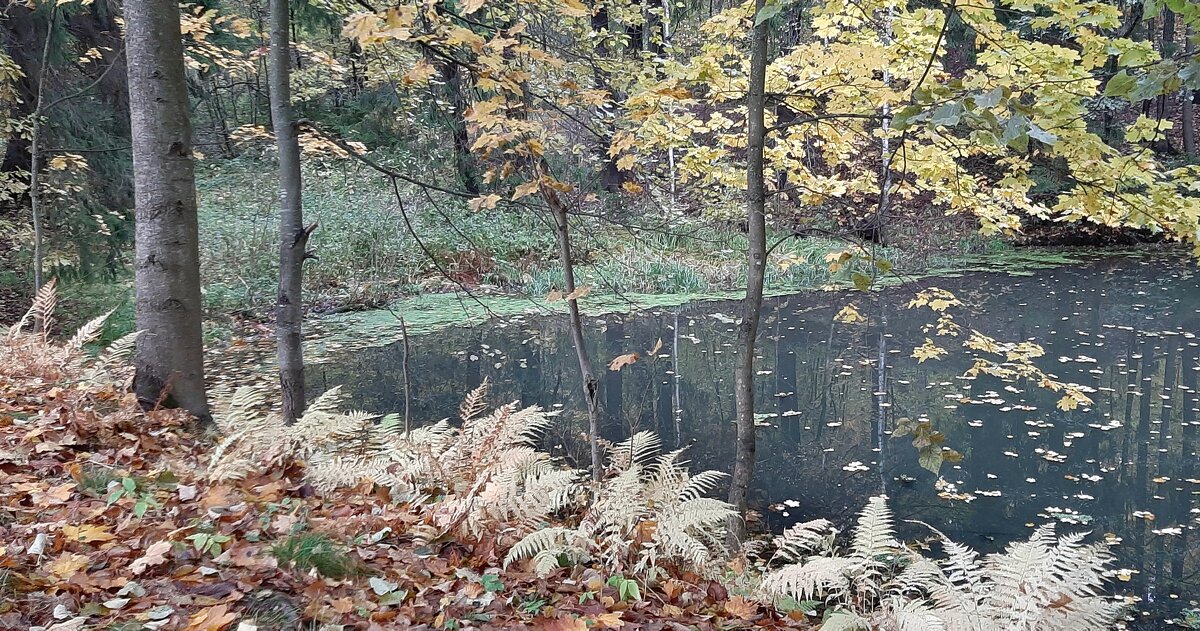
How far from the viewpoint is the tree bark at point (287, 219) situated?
3.88 meters

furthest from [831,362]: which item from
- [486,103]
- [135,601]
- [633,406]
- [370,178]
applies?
[370,178]

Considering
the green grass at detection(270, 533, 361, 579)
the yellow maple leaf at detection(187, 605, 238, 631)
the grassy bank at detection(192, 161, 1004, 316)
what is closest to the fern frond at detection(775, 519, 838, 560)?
the green grass at detection(270, 533, 361, 579)

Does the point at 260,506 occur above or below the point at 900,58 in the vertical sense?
below

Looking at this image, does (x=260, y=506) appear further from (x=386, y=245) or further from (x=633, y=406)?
(x=386, y=245)

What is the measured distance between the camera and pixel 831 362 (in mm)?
8359

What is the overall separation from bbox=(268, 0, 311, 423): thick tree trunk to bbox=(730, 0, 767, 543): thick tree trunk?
2424mm

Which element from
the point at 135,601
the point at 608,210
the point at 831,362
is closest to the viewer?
the point at 135,601

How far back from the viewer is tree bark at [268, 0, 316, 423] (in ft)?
12.7

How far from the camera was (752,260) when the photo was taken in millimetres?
4055

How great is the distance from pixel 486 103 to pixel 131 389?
2335 mm

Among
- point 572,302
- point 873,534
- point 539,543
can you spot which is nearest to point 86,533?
point 539,543

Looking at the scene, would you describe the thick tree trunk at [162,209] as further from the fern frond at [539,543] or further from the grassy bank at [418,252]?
the grassy bank at [418,252]

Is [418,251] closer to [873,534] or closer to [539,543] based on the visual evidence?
[539,543]

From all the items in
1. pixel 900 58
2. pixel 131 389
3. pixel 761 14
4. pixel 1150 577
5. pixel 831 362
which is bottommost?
pixel 1150 577
